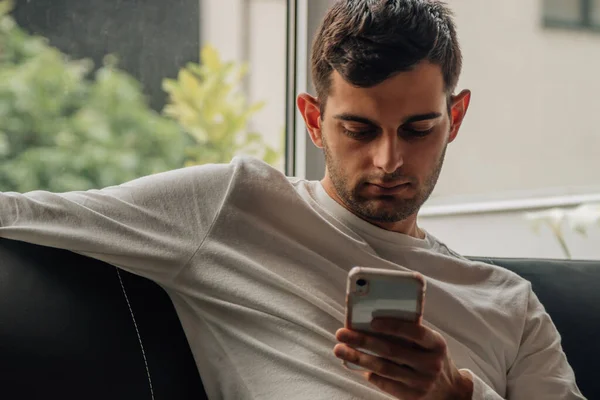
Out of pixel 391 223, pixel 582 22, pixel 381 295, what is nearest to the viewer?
pixel 381 295

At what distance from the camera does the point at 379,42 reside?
1.40 meters

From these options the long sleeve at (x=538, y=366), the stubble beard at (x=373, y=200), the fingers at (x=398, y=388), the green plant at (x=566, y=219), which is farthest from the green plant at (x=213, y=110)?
the fingers at (x=398, y=388)

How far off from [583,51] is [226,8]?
107cm

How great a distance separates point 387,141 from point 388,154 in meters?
0.02

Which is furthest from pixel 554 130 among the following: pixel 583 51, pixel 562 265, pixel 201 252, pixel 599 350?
pixel 201 252

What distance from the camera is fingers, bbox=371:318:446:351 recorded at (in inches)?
43.7

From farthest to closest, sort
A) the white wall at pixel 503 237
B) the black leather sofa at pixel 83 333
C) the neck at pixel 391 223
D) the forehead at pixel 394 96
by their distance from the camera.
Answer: the white wall at pixel 503 237
the neck at pixel 391 223
the forehead at pixel 394 96
the black leather sofa at pixel 83 333

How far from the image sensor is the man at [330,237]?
1281 mm

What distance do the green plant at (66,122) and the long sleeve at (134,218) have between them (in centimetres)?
82

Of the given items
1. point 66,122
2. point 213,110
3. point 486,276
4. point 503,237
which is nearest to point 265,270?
point 486,276

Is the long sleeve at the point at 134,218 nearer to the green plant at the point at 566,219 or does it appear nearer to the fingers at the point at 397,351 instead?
the fingers at the point at 397,351

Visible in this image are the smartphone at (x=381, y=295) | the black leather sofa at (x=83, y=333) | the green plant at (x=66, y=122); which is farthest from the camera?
the green plant at (x=66, y=122)

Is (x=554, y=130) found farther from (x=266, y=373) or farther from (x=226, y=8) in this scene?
(x=266, y=373)

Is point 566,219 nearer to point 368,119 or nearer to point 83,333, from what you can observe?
point 368,119
